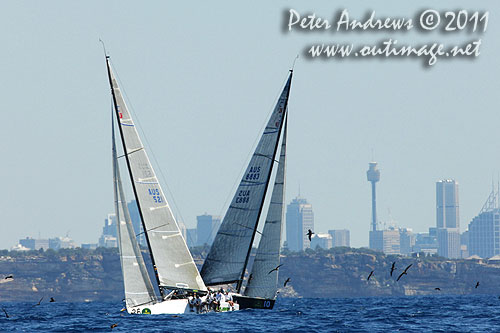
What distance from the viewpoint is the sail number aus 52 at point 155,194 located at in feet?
177

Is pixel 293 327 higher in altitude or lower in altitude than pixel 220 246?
lower

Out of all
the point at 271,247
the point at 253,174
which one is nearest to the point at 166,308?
the point at 271,247

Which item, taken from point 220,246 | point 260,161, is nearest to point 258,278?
point 220,246

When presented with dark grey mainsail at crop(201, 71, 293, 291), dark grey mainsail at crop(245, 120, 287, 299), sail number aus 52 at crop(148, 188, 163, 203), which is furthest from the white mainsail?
dark grey mainsail at crop(245, 120, 287, 299)

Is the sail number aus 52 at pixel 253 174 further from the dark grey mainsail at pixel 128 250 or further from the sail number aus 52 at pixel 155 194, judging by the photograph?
the dark grey mainsail at pixel 128 250

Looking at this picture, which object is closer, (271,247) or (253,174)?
(253,174)

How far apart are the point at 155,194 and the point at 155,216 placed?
3.92ft

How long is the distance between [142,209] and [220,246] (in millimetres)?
6239

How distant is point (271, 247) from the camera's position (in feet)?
193

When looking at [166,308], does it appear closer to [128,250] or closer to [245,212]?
[128,250]

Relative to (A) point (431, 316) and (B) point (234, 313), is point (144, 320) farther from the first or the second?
(A) point (431, 316)

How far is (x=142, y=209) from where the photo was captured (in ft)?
177

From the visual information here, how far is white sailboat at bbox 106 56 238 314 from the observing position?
53562 millimetres

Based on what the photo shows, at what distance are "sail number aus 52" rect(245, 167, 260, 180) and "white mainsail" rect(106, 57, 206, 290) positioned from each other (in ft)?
18.0
